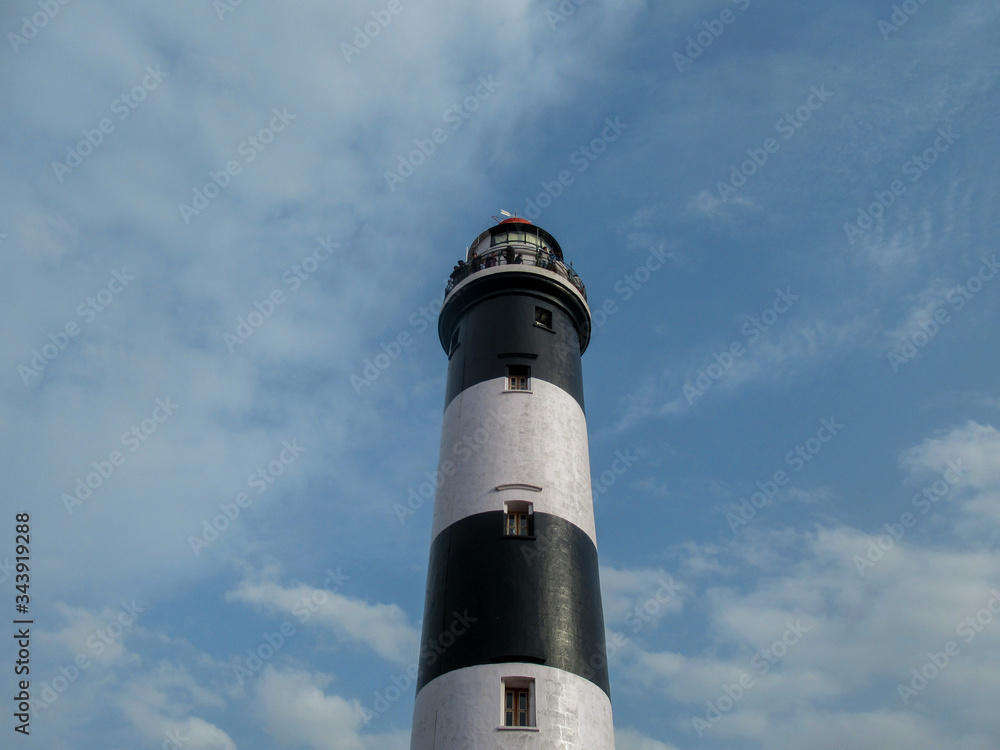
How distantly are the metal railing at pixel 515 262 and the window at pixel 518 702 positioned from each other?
14872 millimetres

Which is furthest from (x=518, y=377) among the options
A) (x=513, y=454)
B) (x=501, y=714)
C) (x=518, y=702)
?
(x=501, y=714)

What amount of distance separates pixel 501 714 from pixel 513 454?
25.8 feet

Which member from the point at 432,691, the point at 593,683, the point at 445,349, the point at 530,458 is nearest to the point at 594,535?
the point at 530,458

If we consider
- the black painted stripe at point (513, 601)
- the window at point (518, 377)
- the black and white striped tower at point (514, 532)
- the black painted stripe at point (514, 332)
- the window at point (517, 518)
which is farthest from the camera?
the black painted stripe at point (514, 332)

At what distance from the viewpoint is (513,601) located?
882 inches

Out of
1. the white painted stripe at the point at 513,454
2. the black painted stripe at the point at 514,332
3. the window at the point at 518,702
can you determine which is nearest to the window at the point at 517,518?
the white painted stripe at the point at 513,454

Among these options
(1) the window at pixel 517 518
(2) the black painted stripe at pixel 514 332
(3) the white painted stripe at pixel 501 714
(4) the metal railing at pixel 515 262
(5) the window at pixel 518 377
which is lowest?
(3) the white painted stripe at pixel 501 714

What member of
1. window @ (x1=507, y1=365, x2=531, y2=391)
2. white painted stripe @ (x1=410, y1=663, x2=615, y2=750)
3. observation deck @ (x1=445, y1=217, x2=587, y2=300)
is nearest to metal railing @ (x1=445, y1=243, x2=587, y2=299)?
observation deck @ (x1=445, y1=217, x2=587, y2=300)

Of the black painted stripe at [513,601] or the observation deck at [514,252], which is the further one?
the observation deck at [514,252]

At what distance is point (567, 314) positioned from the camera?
3022cm

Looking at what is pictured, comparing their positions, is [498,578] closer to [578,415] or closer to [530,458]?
[530,458]

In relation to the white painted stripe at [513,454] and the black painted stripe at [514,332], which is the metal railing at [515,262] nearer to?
the black painted stripe at [514,332]

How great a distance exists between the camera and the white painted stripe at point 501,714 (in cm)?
2036

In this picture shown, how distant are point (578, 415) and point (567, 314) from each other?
14.4 ft
